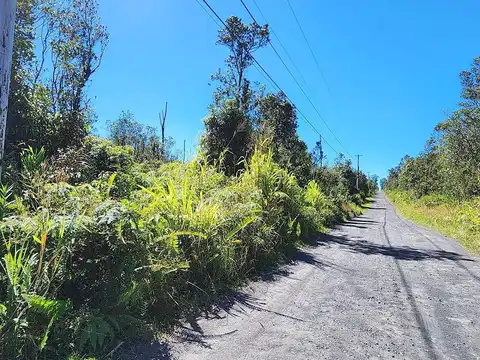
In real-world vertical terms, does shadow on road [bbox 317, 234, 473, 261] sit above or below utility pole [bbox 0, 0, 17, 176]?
below

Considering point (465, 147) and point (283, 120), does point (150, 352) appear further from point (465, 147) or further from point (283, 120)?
point (465, 147)

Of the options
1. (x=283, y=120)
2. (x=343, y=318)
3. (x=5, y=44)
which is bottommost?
(x=343, y=318)

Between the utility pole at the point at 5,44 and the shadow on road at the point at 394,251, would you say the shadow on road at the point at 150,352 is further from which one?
the shadow on road at the point at 394,251

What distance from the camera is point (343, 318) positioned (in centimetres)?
443

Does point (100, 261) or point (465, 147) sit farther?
point (465, 147)

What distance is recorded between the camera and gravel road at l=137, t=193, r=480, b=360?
3516 millimetres

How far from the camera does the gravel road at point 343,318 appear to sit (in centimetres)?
352

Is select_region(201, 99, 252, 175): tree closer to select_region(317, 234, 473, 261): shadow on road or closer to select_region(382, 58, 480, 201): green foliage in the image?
select_region(317, 234, 473, 261): shadow on road

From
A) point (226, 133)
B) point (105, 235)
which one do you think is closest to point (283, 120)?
point (226, 133)

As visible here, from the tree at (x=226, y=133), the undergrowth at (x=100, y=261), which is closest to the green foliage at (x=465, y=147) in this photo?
the tree at (x=226, y=133)

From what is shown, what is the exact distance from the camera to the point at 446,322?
175 inches

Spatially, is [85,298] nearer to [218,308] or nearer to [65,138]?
[218,308]

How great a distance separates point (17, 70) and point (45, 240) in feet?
18.0

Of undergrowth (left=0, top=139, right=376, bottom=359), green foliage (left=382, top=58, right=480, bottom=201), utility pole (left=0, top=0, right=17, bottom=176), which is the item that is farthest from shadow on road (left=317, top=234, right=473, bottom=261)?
green foliage (left=382, top=58, right=480, bottom=201)
